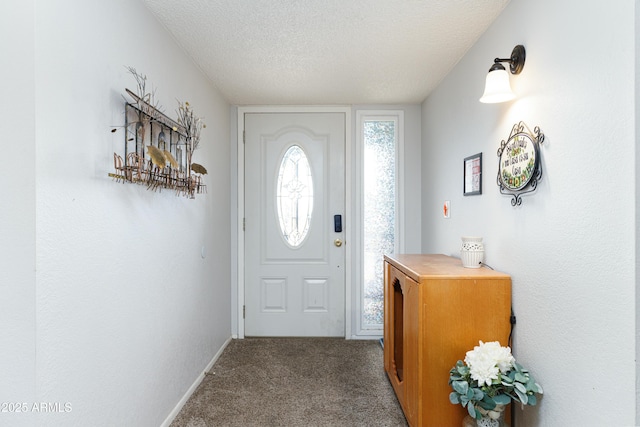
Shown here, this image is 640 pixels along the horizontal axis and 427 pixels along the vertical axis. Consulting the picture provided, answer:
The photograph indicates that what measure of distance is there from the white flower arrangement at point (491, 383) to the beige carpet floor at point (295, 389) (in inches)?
29.4

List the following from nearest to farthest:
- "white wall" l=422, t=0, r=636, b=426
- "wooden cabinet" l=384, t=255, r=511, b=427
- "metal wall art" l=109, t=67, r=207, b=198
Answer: "white wall" l=422, t=0, r=636, b=426 → "metal wall art" l=109, t=67, r=207, b=198 → "wooden cabinet" l=384, t=255, r=511, b=427

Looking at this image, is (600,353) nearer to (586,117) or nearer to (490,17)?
(586,117)

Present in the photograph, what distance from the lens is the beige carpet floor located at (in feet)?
6.91

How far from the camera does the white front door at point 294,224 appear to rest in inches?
133

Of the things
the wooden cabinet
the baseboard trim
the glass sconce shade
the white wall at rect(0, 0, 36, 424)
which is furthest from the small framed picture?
the baseboard trim

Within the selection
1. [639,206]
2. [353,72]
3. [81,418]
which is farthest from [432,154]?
Answer: [81,418]

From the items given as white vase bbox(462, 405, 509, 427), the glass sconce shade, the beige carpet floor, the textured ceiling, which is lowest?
the beige carpet floor

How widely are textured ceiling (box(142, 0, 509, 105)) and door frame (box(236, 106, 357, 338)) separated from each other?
1.21ft

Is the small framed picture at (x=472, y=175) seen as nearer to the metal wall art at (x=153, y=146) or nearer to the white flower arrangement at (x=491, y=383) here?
the white flower arrangement at (x=491, y=383)

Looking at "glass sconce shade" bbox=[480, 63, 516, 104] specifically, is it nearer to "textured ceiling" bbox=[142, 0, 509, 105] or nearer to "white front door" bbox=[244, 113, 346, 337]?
"textured ceiling" bbox=[142, 0, 509, 105]

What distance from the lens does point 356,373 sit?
268 cm

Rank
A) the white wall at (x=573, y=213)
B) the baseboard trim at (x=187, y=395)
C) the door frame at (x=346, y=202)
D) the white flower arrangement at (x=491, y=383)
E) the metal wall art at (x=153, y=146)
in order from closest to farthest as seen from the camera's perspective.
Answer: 1. the white wall at (x=573, y=213)
2. the white flower arrangement at (x=491, y=383)
3. the metal wall art at (x=153, y=146)
4. the baseboard trim at (x=187, y=395)
5. the door frame at (x=346, y=202)

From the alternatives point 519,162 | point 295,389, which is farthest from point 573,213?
point 295,389

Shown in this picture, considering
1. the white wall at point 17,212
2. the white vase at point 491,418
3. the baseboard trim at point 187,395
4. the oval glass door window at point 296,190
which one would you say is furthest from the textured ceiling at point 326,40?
the baseboard trim at point 187,395
